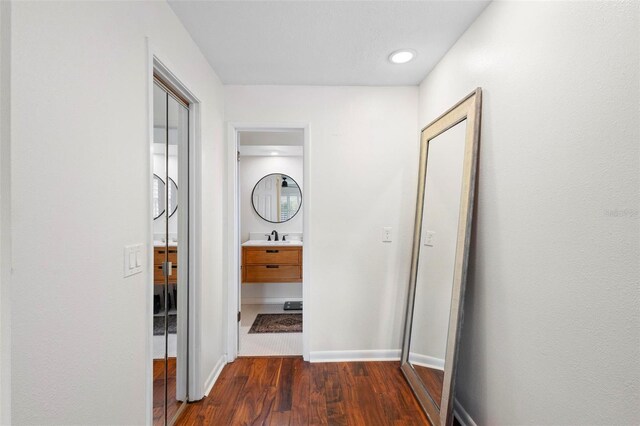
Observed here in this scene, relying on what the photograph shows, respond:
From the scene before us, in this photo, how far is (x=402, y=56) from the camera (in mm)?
2197

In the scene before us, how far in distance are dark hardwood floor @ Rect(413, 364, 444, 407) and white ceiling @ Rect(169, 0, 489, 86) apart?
2.03 meters

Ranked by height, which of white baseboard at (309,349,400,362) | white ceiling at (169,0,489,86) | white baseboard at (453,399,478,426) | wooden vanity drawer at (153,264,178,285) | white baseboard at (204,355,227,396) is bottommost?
white baseboard at (204,355,227,396)

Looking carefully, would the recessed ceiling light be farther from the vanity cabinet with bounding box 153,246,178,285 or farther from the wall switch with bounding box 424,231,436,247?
the vanity cabinet with bounding box 153,246,178,285

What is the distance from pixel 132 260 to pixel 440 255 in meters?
1.77

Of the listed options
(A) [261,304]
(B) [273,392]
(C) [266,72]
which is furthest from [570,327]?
(A) [261,304]

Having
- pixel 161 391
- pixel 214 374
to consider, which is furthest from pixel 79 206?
pixel 214 374

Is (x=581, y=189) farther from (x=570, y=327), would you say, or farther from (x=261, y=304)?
(x=261, y=304)

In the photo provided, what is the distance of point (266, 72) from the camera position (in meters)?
2.44

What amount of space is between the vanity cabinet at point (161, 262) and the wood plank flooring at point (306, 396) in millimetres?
882

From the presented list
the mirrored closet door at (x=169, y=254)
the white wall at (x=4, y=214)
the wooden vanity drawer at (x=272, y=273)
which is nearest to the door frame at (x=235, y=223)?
the mirrored closet door at (x=169, y=254)

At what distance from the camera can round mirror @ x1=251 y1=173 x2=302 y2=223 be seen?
4.41 metres

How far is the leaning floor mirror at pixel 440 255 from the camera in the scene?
1.78 meters

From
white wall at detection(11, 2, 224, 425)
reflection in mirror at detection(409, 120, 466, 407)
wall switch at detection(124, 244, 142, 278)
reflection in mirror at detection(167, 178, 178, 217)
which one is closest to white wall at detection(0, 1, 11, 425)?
white wall at detection(11, 2, 224, 425)

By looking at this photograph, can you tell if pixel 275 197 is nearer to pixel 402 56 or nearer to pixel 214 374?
pixel 214 374
